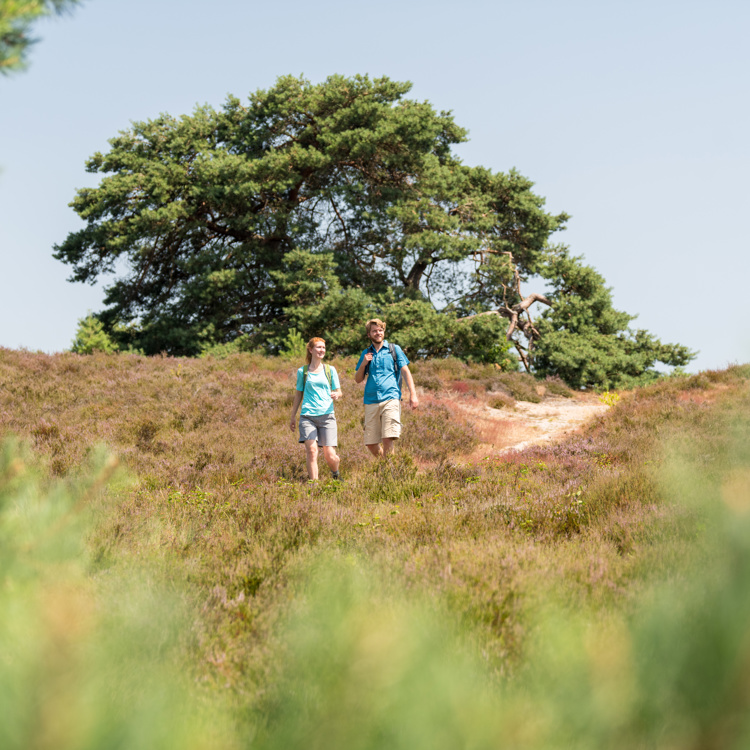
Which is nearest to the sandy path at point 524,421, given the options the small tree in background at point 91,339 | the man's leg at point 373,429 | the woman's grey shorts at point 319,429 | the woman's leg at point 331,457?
the man's leg at point 373,429

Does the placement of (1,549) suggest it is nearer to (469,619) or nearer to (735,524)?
(735,524)

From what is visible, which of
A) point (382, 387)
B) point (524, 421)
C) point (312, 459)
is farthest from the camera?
point (524, 421)

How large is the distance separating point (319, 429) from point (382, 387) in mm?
1040

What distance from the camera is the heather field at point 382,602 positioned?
0.84m

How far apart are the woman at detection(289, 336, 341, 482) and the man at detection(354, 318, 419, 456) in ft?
1.79

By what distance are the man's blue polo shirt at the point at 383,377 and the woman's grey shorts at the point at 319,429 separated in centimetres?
74

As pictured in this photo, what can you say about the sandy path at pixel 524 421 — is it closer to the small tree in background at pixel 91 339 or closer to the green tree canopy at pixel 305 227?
the green tree canopy at pixel 305 227

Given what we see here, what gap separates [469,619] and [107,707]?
204 cm

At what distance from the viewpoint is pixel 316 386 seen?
7590 mm

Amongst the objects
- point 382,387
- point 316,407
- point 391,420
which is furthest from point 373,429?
point 316,407

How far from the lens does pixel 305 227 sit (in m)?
22.8

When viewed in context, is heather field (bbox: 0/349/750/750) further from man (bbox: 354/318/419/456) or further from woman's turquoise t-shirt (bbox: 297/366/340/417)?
woman's turquoise t-shirt (bbox: 297/366/340/417)

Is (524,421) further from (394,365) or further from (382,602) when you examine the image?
(382,602)

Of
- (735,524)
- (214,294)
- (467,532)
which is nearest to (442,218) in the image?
(214,294)
